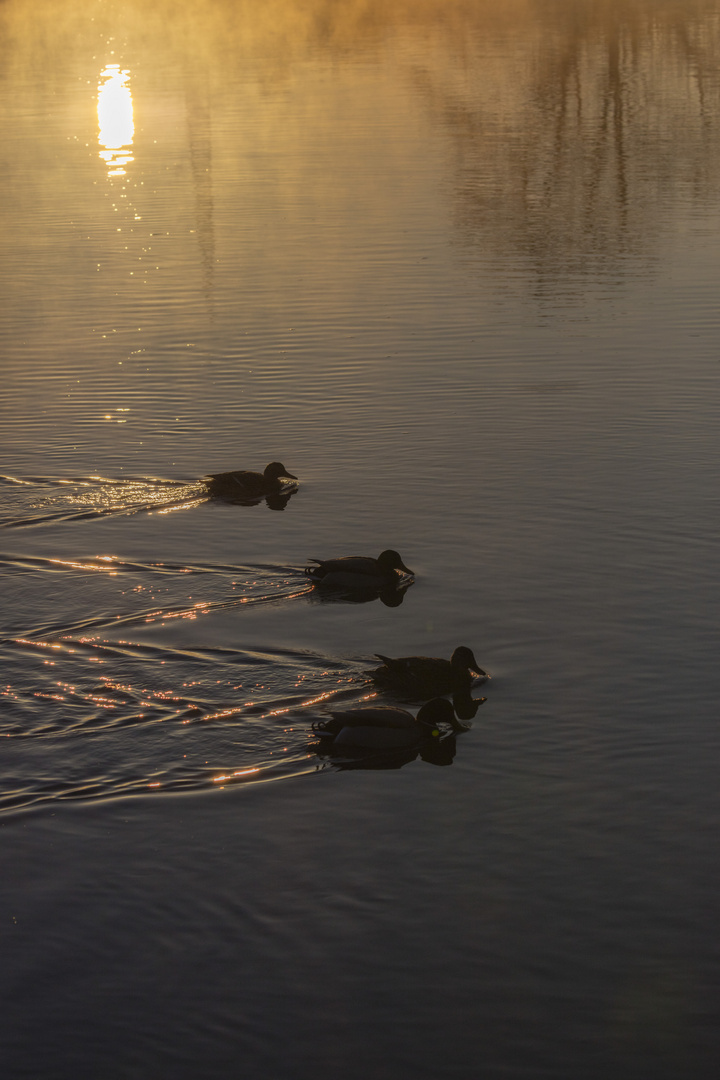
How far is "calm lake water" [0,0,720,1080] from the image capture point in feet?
30.8

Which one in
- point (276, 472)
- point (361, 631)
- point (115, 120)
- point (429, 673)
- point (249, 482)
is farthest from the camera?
point (115, 120)

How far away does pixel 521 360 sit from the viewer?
24719 mm

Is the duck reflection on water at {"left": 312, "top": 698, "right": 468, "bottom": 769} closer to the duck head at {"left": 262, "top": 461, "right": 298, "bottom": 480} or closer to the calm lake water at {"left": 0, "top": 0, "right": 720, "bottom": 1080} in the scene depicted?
the calm lake water at {"left": 0, "top": 0, "right": 720, "bottom": 1080}

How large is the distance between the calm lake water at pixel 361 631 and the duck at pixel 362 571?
25 cm

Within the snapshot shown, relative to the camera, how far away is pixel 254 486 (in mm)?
18391

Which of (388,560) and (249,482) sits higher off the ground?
(249,482)

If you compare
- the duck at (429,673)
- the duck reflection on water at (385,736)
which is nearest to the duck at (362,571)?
the duck at (429,673)

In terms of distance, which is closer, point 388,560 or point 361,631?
point 361,631

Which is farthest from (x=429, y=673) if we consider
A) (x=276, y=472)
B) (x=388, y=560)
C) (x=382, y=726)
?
(x=276, y=472)

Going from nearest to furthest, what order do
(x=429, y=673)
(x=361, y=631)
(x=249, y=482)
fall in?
1. (x=429, y=673)
2. (x=361, y=631)
3. (x=249, y=482)

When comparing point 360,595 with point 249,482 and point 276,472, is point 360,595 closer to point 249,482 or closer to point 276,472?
point 249,482

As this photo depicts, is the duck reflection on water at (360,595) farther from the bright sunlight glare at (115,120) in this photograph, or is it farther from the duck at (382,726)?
the bright sunlight glare at (115,120)

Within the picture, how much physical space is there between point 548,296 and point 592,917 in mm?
20237

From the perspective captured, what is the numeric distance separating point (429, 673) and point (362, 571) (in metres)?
2.56
